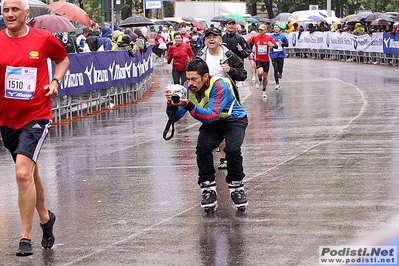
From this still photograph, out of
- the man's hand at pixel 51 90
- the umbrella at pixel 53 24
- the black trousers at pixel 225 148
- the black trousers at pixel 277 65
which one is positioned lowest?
the black trousers at pixel 277 65

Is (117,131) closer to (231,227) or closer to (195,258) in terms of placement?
(231,227)

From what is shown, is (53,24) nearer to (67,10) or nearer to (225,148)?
(67,10)

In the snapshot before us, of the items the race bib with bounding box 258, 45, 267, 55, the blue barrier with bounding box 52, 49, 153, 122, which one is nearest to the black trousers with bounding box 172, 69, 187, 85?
the blue barrier with bounding box 52, 49, 153, 122

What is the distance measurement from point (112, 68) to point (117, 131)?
493 cm

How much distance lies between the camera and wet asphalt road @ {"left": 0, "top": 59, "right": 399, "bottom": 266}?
7828mm

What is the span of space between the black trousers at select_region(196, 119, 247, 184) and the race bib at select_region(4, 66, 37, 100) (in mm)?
2226

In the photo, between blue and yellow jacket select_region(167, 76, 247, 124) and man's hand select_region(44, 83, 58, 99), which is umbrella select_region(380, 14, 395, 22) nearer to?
blue and yellow jacket select_region(167, 76, 247, 124)

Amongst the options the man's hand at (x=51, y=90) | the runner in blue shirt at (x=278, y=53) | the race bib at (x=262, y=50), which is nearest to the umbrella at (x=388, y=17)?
the runner in blue shirt at (x=278, y=53)

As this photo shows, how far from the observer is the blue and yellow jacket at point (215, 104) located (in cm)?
912

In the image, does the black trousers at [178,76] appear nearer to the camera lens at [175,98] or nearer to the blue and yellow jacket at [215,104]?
the blue and yellow jacket at [215,104]

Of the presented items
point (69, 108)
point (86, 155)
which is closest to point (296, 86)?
point (69, 108)

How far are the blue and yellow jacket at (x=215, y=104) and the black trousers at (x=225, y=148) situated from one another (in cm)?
10

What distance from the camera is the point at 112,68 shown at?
22797 millimetres

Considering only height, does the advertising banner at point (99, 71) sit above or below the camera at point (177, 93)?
below
